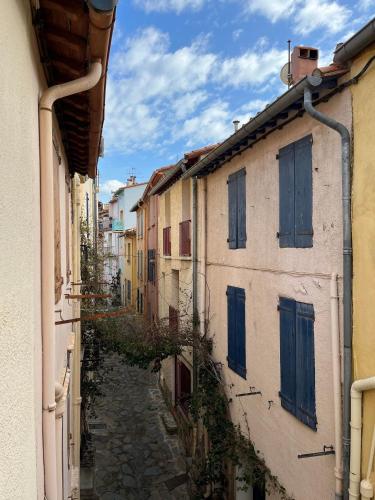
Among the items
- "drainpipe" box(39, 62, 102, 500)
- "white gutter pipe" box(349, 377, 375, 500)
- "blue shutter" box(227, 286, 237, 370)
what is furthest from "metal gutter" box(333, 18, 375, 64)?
"blue shutter" box(227, 286, 237, 370)

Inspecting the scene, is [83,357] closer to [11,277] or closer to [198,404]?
[198,404]

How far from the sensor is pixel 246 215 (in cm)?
835

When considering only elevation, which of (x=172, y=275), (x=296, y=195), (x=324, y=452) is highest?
(x=296, y=195)

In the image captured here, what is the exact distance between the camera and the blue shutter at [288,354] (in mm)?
6508

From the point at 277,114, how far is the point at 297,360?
3794mm

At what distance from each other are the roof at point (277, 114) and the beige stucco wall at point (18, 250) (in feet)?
11.3

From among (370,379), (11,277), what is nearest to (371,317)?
(370,379)

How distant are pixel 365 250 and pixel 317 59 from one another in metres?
3.68

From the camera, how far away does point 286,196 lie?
6.62m

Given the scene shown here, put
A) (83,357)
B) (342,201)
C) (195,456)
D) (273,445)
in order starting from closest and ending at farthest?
→ (342,201) < (273,445) < (195,456) < (83,357)

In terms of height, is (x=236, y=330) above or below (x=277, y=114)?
below

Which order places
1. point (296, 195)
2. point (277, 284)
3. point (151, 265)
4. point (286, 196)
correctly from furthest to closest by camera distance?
1. point (151, 265)
2. point (277, 284)
3. point (286, 196)
4. point (296, 195)

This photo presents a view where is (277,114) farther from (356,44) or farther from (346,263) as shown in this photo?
(346,263)

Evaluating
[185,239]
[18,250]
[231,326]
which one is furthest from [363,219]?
[185,239]
